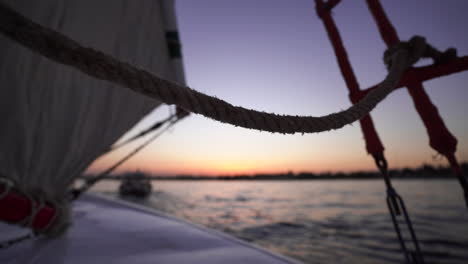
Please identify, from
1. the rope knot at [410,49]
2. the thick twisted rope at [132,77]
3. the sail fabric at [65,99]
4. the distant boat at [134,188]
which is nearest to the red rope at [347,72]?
the rope knot at [410,49]

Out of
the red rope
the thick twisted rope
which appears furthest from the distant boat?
the thick twisted rope

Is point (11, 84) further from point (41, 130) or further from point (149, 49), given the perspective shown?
point (149, 49)

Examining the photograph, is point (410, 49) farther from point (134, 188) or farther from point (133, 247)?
point (134, 188)

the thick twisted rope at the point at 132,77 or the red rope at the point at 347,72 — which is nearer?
the thick twisted rope at the point at 132,77

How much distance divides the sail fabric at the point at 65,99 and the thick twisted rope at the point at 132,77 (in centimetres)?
119

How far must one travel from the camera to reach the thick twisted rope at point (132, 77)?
404mm

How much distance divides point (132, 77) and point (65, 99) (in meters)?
1.55

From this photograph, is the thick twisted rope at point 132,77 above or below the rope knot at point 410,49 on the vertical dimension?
below

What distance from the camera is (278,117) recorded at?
1.98 ft

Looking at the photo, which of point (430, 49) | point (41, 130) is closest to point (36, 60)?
point (41, 130)

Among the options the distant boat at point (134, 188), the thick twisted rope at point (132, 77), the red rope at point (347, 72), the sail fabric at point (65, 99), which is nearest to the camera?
the thick twisted rope at point (132, 77)

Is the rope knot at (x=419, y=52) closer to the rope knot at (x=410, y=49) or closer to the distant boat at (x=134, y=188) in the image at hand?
the rope knot at (x=410, y=49)

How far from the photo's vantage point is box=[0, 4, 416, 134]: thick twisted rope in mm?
404

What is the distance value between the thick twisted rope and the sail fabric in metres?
1.19
